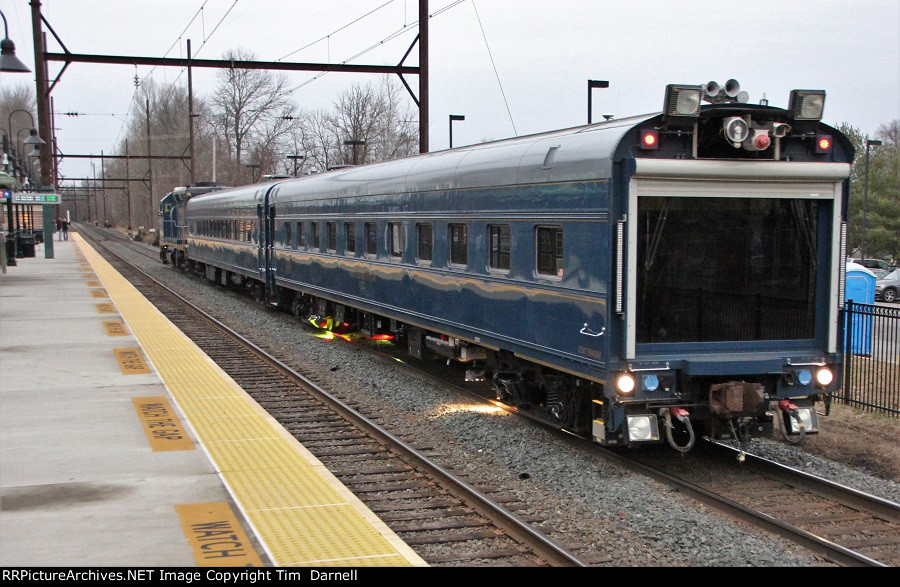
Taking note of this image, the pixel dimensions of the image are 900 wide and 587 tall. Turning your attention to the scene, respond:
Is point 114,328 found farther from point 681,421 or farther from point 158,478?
point 681,421

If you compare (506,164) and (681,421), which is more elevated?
(506,164)

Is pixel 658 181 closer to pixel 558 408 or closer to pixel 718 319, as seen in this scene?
pixel 718 319

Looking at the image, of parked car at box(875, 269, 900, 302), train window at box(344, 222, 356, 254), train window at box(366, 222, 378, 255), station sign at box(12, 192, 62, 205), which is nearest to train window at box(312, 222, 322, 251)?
train window at box(344, 222, 356, 254)

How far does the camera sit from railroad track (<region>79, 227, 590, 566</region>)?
21.2 feet

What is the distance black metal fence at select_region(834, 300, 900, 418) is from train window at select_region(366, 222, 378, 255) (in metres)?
6.80

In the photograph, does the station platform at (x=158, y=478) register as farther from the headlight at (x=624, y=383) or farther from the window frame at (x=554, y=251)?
the window frame at (x=554, y=251)

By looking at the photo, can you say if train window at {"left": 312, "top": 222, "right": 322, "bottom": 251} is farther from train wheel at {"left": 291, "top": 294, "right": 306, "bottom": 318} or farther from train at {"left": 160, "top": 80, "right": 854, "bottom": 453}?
train at {"left": 160, "top": 80, "right": 854, "bottom": 453}

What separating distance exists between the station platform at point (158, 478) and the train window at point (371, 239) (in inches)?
119

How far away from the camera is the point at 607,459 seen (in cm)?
880

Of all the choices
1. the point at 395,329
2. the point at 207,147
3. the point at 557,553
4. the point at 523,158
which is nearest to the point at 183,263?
the point at 395,329

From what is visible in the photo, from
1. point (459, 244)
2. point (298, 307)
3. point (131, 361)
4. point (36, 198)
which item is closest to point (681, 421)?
point (459, 244)

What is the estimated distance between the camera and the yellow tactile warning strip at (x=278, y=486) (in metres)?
5.96

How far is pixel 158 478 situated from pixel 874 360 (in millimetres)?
9181

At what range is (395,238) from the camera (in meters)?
13.5
